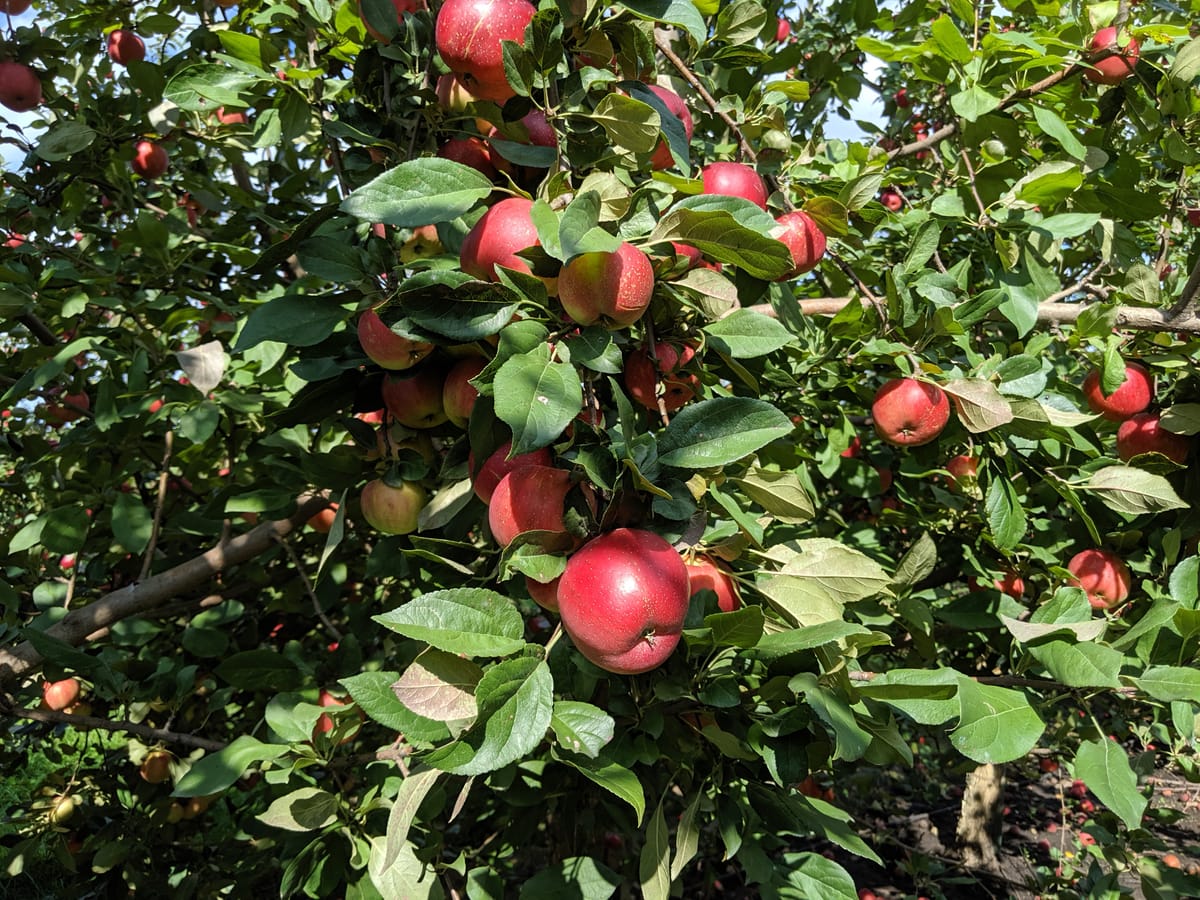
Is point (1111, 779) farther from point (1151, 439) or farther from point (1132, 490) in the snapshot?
point (1151, 439)

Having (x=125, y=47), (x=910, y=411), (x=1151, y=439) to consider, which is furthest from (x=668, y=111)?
(x=125, y=47)

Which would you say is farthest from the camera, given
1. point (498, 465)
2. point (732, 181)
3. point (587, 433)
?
point (732, 181)

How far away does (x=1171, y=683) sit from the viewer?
917 millimetres

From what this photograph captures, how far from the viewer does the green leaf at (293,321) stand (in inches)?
39.6

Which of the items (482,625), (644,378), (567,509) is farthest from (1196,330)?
(482,625)

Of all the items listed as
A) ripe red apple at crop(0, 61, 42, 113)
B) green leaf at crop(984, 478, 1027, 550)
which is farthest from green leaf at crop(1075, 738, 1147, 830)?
ripe red apple at crop(0, 61, 42, 113)

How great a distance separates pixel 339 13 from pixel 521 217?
0.70m

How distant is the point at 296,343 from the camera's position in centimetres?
100

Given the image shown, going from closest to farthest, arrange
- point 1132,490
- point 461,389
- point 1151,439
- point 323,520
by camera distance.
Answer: point 461,389 < point 1132,490 < point 1151,439 < point 323,520

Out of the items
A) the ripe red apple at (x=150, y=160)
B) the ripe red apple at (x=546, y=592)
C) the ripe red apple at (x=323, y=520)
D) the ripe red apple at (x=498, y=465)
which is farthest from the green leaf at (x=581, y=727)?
the ripe red apple at (x=150, y=160)

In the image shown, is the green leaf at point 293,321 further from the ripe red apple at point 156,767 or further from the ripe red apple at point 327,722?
the ripe red apple at point 156,767

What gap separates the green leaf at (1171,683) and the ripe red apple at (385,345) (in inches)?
37.7

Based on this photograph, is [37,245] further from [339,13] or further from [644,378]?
[644,378]

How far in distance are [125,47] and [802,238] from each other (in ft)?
8.16
